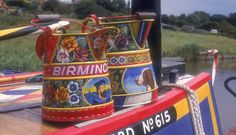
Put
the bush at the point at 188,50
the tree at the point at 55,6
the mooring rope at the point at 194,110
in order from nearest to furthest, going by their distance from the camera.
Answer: the mooring rope at the point at 194,110, the tree at the point at 55,6, the bush at the point at 188,50

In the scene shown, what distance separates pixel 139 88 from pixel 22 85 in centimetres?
100

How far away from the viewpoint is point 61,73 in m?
1.66

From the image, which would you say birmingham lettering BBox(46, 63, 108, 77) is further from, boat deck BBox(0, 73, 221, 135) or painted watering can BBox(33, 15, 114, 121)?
boat deck BBox(0, 73, 221, 135)

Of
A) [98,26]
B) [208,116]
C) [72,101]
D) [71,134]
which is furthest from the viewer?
[208,116]

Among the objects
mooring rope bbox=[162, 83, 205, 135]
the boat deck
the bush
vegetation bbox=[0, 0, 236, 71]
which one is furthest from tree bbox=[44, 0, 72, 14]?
the bush

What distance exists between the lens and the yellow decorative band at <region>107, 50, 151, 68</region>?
1884 mm

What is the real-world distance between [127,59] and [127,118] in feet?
0.76

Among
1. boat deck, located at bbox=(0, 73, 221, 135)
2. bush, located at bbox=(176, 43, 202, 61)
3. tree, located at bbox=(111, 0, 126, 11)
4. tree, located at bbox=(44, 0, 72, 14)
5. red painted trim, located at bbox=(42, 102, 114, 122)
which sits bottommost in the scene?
bush, located at bbox=(176, 43, 202, 61)

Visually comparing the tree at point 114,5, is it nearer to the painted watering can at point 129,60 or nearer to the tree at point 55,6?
the painted watering can at point 129,60

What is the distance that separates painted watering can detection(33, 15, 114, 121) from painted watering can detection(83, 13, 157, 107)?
0.18 metres

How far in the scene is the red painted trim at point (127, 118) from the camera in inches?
62.4

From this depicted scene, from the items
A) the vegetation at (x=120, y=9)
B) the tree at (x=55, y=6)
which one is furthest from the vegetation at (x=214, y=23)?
the tree at (x=55, y=6)

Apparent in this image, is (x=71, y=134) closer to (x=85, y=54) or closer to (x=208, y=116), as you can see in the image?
(x=85, y=54)

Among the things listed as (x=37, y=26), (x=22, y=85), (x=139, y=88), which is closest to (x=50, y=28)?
(x=37, y=26)
